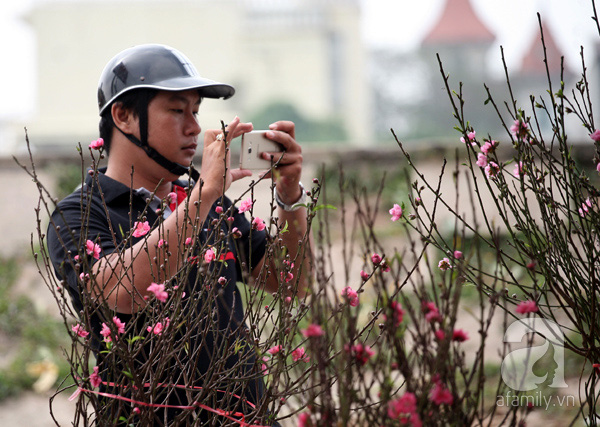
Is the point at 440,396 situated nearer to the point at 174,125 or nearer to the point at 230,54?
the point at 174,125

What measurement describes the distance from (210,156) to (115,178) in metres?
0.48

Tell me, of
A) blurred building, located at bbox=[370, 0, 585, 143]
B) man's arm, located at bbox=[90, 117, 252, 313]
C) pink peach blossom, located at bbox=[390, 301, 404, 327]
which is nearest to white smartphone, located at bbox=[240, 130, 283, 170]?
man's arm, located at bbox=[90, 117, 252, 313]

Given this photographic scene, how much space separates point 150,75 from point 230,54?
2373 inches

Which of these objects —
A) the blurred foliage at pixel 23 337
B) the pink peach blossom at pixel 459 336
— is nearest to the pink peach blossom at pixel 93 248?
the pink peach blossom at pixel 459 336

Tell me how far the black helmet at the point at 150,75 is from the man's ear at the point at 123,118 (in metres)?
0.03

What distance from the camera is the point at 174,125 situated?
7.44ft

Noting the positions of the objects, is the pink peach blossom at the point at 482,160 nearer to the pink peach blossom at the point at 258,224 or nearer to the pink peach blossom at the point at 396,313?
the pink peach blossom at the point at 258,224

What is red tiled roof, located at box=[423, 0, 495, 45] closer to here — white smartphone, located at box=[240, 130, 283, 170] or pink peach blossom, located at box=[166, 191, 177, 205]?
white smartphone, located at box=[240, 130, 283, 170]

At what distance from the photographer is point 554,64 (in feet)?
187

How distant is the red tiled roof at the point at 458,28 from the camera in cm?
6590

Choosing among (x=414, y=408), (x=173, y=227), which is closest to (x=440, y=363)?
(x=414, y=408)

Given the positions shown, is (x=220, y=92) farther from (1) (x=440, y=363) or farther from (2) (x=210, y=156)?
(1) (x=440, y=363)

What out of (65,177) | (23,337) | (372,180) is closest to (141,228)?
(23,337)

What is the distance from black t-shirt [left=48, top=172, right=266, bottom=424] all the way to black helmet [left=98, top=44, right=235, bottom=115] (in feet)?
0.96
